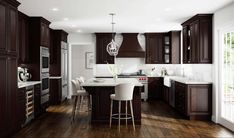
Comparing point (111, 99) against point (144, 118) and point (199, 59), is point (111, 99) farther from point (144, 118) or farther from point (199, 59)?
point (199, 59)

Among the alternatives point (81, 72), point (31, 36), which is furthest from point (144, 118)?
point (81, 72)

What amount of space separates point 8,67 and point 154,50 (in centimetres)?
675

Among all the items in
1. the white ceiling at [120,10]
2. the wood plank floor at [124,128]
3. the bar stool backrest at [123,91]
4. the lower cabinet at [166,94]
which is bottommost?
the wood plank floor at [124,128]

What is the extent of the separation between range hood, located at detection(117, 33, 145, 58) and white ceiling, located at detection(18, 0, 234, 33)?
2.56 meters

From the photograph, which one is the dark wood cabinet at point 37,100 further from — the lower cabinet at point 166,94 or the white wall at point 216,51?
the white wall at point 216,51

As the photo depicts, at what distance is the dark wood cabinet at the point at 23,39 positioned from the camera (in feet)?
21.9

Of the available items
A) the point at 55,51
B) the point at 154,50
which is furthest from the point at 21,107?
the point at 154,50

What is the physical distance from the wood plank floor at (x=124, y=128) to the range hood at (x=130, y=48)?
3756mm

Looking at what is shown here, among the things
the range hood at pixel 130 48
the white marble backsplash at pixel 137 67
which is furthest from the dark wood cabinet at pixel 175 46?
the range hood at pixel 130 48

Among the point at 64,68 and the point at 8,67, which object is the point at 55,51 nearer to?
the point at 64,68

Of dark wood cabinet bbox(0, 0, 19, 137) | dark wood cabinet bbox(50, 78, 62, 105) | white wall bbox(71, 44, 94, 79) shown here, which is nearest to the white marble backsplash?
dark wood cabinet bbox(50, 78, 62, 105)

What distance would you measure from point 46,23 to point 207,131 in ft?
16.8

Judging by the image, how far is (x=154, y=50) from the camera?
10.8 meters

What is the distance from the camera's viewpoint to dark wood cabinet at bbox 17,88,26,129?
A: 5558 millimetres
